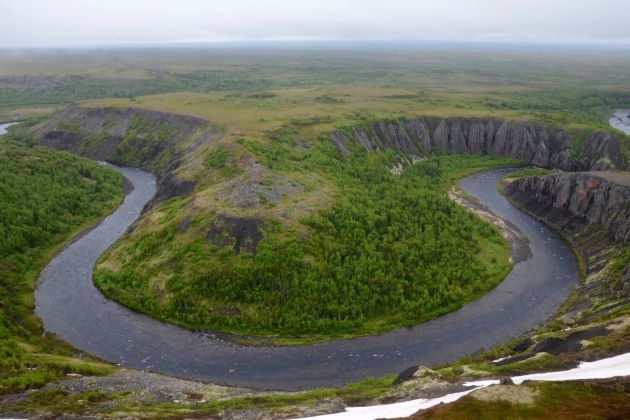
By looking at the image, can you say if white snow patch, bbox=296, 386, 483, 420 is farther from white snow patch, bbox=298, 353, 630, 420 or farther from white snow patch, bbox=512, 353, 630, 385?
white snow patch, bbox=512, 353, 630, 385

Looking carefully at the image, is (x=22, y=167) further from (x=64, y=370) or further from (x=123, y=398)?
(x=123, y=398)

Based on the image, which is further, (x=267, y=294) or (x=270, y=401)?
(x=267, y=294)

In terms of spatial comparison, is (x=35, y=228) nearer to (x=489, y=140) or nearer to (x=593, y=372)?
A: (x=593, y=372)

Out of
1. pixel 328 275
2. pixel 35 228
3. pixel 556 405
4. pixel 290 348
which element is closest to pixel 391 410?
pixel 556 405

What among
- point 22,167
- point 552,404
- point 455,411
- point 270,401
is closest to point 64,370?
point 270,401

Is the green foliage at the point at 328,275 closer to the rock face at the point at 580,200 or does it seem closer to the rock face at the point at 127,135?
the rock face at the point at 580,200

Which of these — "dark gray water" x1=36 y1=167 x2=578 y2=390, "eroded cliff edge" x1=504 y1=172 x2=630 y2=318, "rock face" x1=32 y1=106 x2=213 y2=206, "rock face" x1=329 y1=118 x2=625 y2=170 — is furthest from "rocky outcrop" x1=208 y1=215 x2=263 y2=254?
"rock face" x1=329 y1=118 x2=625 y2=170
